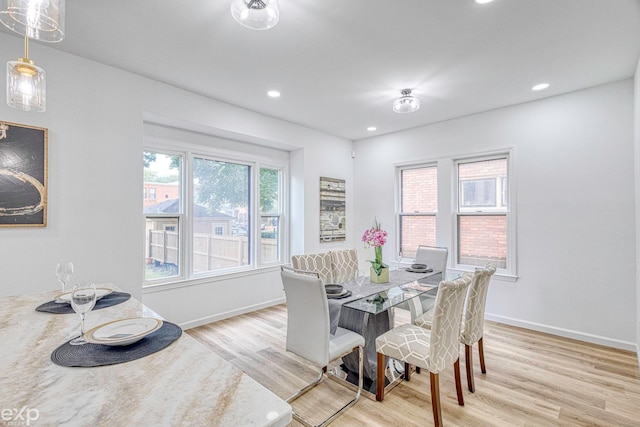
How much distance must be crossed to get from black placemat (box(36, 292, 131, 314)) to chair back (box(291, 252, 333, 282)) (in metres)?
1.54

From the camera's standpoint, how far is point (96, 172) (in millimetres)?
2816

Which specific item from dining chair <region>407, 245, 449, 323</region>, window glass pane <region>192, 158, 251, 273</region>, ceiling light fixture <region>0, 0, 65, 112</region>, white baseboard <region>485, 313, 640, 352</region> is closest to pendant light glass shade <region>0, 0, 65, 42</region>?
ceiling light fixture <region>0, 0, 65, 112</region>

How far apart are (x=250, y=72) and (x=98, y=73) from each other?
138 centimetres

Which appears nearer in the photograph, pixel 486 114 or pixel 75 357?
pixel 75 357

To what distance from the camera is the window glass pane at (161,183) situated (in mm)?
3564

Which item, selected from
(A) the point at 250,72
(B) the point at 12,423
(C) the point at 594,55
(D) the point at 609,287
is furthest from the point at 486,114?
(B) the point at 12,423

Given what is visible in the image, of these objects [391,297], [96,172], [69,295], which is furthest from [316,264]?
[96,172]

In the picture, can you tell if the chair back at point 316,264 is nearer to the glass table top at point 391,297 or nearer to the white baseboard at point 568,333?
the glass table top at point 391,297

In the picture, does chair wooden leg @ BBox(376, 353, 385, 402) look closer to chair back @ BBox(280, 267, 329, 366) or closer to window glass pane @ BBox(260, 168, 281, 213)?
chair back @ BBox(280, 267, 329, 366)

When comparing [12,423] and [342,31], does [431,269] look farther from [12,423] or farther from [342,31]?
[12,423]

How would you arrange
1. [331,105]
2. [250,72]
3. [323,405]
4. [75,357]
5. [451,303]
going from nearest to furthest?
[75,357]
[451,303]
[323,405]
[250,72]
[331,105]

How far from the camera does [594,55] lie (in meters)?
2.64

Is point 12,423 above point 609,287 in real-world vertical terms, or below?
above

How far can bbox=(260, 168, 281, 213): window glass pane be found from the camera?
4.71 metres
